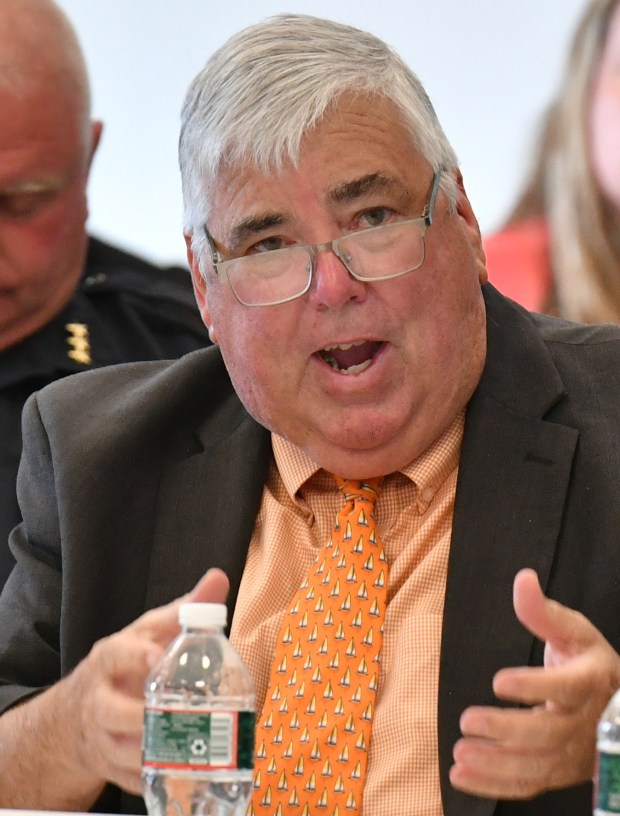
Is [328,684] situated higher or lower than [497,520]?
lower

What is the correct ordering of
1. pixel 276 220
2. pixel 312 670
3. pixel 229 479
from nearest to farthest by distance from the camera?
pixel 312 670 → pixel 276 220 → pixel 229 479

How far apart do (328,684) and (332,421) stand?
0.36 m

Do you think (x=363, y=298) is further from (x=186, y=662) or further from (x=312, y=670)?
(x=186, y=662)

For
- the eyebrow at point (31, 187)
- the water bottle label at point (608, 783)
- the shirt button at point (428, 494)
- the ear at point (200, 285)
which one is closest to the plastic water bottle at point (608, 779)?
the water bottle label at point (608, 783)

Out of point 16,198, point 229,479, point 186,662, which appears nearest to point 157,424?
point 229,479

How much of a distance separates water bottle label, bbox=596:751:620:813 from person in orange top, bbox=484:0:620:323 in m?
1.66

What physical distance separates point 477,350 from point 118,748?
81 centimetres

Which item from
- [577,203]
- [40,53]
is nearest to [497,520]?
[577,203]

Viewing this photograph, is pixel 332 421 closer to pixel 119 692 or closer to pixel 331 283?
pixel 331 283

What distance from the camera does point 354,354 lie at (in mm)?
1853

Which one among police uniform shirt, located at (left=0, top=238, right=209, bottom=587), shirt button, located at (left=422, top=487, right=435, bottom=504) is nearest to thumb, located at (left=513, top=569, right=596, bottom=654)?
shirt button, located at (left=422, top=487, right=435, bottom=504)

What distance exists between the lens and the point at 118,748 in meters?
1.42

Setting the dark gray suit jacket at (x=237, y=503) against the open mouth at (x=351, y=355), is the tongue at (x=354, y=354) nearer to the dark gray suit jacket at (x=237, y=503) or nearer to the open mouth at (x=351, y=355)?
the open mouth at (x=351, y=355)

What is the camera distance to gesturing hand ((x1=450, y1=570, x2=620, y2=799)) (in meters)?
1.27
